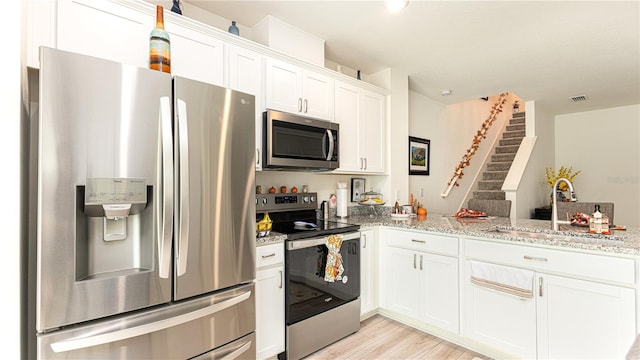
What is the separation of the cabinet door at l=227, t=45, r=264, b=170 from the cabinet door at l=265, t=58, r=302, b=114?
3.0 inches

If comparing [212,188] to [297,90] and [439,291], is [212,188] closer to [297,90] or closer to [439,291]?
[297,90]

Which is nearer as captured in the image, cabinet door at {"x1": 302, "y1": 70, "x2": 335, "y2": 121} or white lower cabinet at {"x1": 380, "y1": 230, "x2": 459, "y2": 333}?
white lower cabinet at {"x1": 380, "y1": 230, "x2": 459, "y2": 333}

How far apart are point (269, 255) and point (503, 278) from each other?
1628 millimetres

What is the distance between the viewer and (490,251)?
7.35 feet

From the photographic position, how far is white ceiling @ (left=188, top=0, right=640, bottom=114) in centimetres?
233

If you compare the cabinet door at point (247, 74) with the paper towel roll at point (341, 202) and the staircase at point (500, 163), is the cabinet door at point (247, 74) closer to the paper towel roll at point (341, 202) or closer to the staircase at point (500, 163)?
the paper towel roll at point (341, 202)

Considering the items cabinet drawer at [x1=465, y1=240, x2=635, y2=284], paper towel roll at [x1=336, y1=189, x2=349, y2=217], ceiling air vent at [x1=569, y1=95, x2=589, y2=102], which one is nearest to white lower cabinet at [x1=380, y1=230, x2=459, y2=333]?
cabinet drawer at [x1=465, y1=240, x2=635, y2=284]

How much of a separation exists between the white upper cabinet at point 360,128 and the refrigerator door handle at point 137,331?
1747 millimetres

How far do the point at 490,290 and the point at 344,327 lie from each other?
3.76 feet

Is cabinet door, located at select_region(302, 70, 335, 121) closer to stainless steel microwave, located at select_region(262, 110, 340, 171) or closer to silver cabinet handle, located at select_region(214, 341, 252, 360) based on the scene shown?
stainless steel microwave, located at select_region(262, 110, 340, 171)

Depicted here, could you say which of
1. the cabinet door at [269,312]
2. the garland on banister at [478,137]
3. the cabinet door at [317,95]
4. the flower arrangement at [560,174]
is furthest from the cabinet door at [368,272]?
the flower arrangement at [560,174]

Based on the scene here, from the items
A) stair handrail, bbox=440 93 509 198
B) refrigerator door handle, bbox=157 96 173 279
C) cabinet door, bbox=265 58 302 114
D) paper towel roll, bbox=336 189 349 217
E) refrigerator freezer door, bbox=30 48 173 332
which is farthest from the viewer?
stair handrail, bbox=440 93 509 198

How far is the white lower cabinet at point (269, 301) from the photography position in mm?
2023
